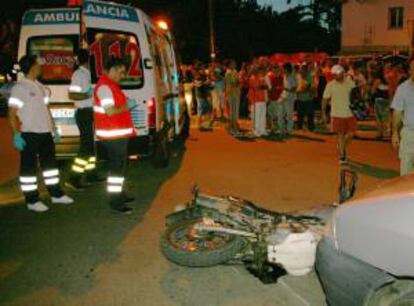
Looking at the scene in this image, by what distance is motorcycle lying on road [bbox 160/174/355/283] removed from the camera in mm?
4703

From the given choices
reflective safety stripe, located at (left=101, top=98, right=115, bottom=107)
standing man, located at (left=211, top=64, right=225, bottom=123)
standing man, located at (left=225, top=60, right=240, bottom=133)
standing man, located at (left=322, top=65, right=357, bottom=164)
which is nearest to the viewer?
reflective safety stripe, located at (left=101, top=98, right=115, bottom=107)

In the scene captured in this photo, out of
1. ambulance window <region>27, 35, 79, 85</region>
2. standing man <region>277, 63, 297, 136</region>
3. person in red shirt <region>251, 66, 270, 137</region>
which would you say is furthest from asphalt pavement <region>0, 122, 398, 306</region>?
standing man <region>277, 63, 297, 136</region>

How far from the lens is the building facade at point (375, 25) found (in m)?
34.5

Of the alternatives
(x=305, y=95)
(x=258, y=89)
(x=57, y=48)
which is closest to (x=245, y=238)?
(x=57, y=48)

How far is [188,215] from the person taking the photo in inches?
218

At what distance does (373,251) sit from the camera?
312 cm

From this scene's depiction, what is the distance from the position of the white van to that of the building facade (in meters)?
28.2

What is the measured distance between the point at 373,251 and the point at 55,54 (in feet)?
23.0

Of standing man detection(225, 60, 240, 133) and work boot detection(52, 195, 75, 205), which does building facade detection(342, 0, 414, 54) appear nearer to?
standing man detection(225, 60, 240, 133)

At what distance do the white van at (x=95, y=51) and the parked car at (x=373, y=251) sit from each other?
5.53 m

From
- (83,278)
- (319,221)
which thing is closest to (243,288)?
(319,221)

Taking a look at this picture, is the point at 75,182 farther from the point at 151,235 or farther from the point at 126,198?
the point at 151,235

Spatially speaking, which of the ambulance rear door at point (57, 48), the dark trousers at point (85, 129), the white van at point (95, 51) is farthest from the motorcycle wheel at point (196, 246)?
the ambulance rear door at point (57, 48)

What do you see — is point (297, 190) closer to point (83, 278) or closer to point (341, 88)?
point (341, 88)
